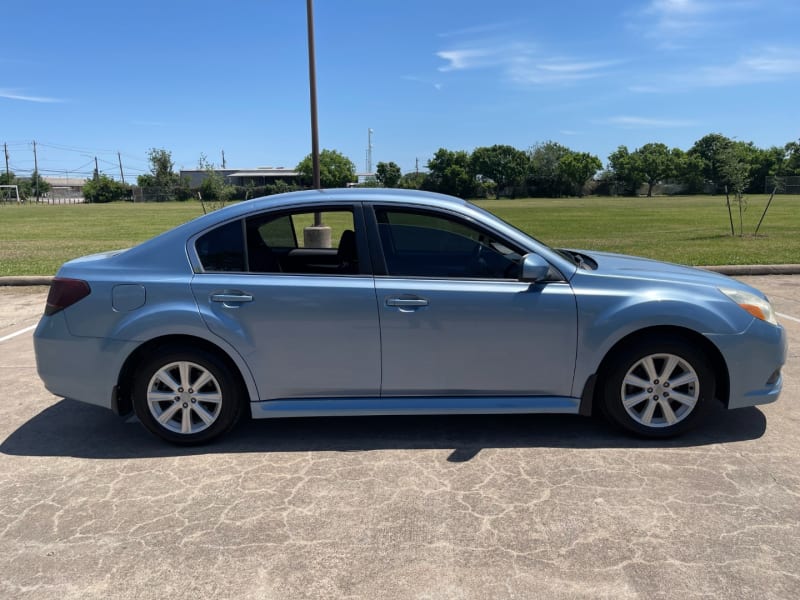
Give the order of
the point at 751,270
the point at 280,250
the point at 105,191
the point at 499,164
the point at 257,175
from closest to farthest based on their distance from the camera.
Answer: the point at 280,250
the point at 751,270
the point at 105,191
the point at 499,164
the point at 257,175

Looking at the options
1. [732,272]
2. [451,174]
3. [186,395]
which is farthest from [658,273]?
[451,174]

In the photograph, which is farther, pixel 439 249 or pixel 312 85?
pixel 312 85

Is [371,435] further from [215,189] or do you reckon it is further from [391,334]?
[215,189]

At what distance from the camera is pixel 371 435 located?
13.3ft

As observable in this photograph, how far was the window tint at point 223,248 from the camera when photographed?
150 inches

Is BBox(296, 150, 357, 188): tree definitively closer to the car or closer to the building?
the building

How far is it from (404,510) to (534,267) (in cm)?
159

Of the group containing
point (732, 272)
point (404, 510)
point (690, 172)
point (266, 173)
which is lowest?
point (404, 510)

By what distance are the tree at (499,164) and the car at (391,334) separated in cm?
10126

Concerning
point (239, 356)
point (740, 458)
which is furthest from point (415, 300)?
point (740, 458)

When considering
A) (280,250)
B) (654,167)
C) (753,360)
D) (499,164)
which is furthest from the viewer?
(499,164)

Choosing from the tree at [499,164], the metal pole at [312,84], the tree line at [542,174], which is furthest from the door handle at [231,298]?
the tree at [499,164]

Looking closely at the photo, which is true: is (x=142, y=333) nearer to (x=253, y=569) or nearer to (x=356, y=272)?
(x=356, y=272)

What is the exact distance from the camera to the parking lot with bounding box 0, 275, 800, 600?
8.37ft
